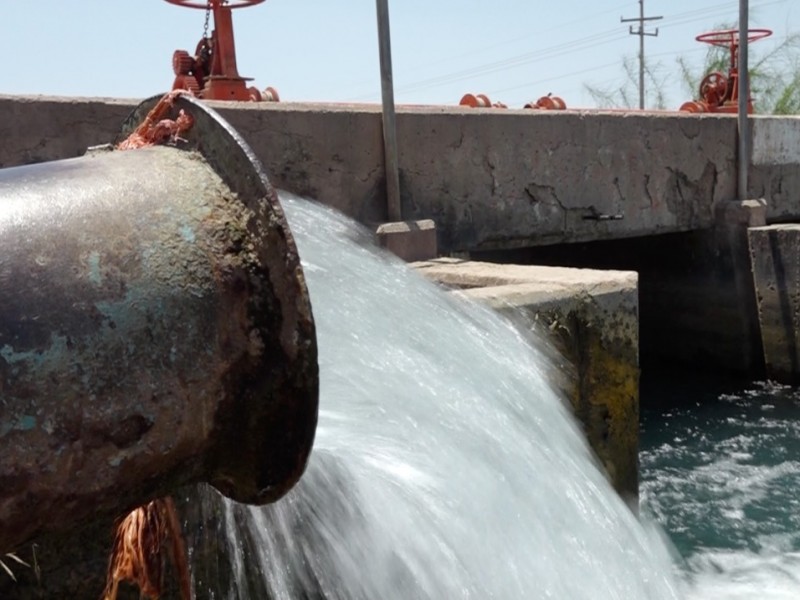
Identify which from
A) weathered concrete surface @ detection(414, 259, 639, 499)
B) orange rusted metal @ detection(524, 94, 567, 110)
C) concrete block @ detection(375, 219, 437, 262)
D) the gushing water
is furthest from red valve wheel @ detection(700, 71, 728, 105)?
the gushing water

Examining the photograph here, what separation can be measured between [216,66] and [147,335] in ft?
22.0

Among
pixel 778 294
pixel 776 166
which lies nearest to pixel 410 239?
pixel 778 294

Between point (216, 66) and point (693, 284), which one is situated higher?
point (216, 66)

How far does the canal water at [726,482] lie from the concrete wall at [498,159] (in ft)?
4.29

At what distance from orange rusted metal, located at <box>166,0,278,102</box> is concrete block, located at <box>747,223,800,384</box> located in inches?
149

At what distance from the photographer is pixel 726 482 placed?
514 centimetres

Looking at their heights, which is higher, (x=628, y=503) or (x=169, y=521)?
(x=169, y=521)

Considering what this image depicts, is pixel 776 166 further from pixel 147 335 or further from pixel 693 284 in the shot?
pixel 147 335

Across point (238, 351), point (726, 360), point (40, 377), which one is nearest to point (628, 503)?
point (238, 351)

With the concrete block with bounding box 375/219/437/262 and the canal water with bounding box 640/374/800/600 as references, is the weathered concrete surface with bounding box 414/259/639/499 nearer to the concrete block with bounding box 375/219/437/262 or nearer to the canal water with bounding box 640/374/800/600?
the canal water with bounding box 640/374/800/600

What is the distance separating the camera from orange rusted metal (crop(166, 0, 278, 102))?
716cm

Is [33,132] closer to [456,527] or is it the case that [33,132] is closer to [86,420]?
[456,527]

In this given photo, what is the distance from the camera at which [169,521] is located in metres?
1.56

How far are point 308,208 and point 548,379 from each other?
177 centimetres
